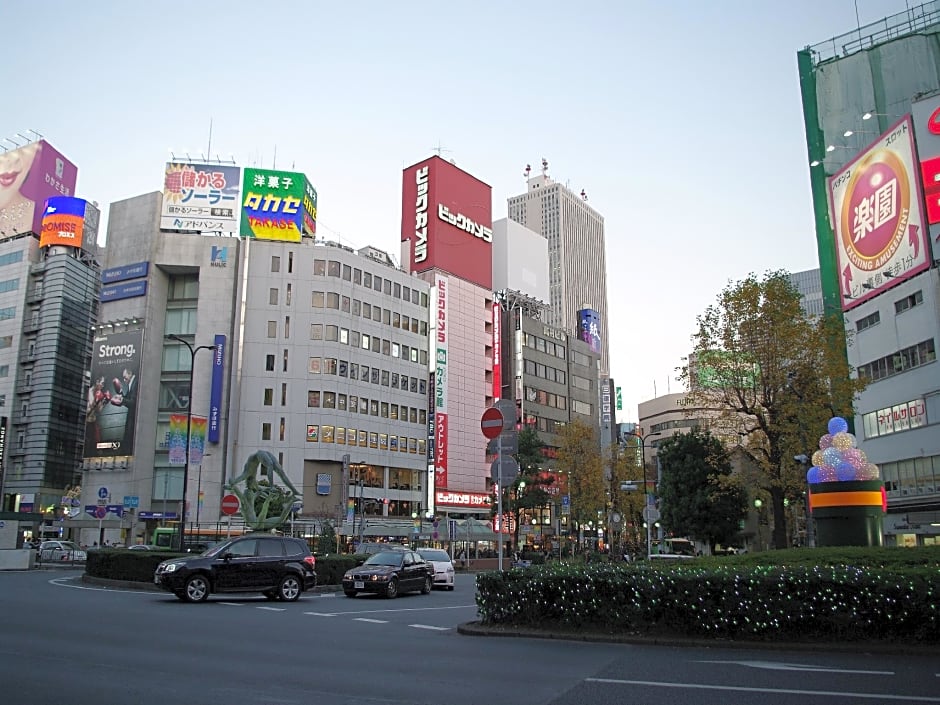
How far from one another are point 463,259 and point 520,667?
254ft

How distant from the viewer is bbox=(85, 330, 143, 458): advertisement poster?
69875 mm

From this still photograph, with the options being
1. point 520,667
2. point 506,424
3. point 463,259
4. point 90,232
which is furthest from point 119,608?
point 90,232

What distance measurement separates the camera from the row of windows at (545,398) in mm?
92256

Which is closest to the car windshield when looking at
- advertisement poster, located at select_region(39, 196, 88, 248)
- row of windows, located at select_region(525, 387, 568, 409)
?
row of windows, located at select_region(525, 387, 568, 409)

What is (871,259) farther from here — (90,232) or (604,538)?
(90,232)

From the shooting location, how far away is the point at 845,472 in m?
22.2

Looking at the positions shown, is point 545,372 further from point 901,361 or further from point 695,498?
point 901,361

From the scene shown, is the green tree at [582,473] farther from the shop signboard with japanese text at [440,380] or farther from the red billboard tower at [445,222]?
the red billboard tower at [445,222]

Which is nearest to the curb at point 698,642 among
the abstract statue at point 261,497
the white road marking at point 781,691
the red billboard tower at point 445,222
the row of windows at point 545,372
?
the white road marking at point 781,691

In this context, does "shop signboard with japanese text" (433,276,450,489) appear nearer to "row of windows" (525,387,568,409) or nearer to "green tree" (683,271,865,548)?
"row of windows" (525,387,568,409)

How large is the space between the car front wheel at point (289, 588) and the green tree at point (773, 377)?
18.2 meters

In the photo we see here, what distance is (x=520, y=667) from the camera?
9883 mm

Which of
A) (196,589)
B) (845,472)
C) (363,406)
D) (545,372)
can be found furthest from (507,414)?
(545,372)

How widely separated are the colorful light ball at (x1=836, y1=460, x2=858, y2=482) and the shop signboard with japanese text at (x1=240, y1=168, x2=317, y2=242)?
59327 mm
